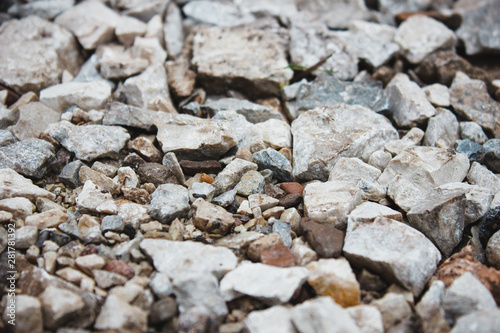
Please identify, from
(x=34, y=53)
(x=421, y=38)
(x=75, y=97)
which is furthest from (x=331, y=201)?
(x=34, y=53)

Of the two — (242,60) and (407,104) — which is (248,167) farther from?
(407,104)

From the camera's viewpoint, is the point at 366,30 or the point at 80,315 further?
the point at 366,30

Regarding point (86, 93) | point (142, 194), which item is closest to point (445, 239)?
point (142, 194)

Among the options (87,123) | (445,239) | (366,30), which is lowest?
(445,239)

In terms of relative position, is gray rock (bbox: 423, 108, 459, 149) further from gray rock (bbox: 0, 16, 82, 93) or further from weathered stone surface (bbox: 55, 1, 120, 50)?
gray rock (bbox: 0, 16, 82, 93)

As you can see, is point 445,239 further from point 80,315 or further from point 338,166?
point 80,315

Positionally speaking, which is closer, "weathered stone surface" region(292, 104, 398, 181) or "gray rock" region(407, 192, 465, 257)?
"gray rock" region(407, 192, 465, 257)

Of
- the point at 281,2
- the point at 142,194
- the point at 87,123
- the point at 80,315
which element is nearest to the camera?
the point at 80,315

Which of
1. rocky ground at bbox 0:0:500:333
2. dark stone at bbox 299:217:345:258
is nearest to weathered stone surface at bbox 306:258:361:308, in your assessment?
rocky ground at bbox 0:0:500:333
